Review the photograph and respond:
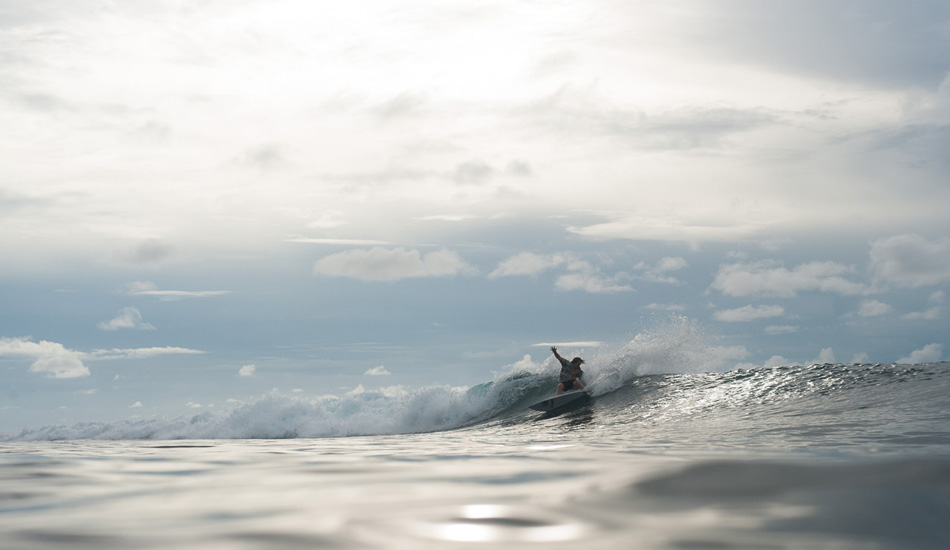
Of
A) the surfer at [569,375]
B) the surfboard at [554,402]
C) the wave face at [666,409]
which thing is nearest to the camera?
the wave face at [666,409]

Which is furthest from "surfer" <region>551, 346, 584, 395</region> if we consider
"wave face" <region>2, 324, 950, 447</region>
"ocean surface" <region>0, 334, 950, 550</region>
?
"ocean surface" <region>0, 334, 950, 550</region>

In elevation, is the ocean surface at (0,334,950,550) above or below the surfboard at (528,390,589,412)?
above

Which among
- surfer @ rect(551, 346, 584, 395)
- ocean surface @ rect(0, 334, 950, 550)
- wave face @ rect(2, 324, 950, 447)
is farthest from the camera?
surfer @ rect(551, 346, 584, 395)

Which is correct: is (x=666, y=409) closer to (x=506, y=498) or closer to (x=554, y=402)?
(x=554, y=402)

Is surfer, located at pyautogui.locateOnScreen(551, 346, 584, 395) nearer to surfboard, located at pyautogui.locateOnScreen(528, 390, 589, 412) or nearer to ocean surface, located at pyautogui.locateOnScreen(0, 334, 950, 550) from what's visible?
surfboard, located at pyautogui.locateOnScreen(528, 390, 589, 412)

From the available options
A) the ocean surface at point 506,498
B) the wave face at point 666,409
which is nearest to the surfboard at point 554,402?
the wave face at point 666,409

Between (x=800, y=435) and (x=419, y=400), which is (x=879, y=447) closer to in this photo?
(x=800, y=435)

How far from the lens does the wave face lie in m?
7.46

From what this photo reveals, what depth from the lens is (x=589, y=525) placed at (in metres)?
2.17

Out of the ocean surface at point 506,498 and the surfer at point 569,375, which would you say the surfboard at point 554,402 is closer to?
the surfer at point 569,375

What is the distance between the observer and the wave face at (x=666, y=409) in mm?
7457

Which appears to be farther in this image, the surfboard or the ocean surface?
the surfboard

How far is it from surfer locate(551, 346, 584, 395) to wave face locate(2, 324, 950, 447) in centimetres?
56

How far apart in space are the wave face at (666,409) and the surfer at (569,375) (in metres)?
0.56
